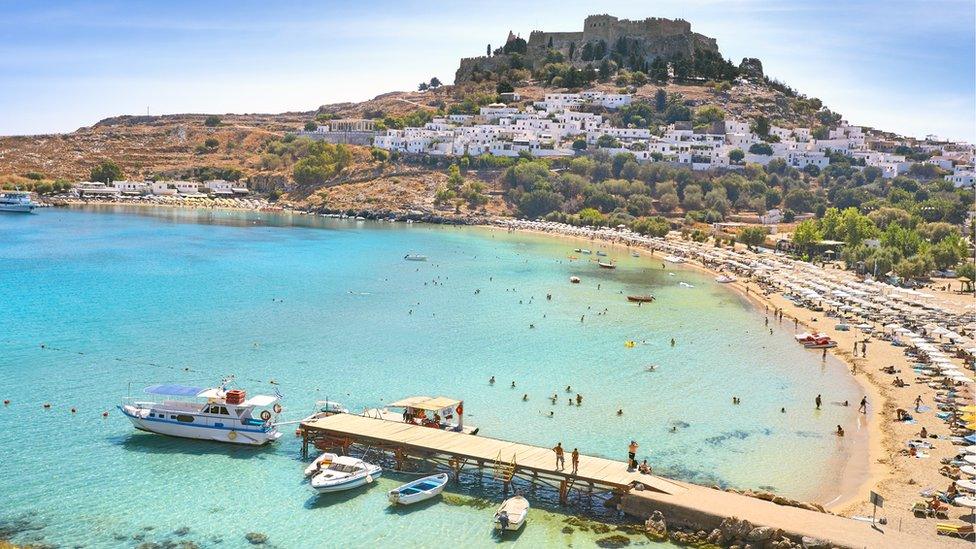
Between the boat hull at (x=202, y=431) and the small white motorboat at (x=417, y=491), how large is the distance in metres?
5.14

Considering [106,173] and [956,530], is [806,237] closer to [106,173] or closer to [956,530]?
[956,530]

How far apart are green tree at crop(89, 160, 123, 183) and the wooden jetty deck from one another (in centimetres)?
10895

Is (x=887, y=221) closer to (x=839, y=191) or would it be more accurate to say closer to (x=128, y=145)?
(x=839, y=191)

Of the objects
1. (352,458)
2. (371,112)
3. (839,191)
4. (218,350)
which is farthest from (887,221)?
(371,112)

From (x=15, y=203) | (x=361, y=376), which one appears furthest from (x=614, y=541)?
(x=15, y=203)

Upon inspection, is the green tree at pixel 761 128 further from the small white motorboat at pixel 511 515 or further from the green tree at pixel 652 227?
the small white motorboat at pixel 511 515

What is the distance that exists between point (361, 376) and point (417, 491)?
11601 millimetres

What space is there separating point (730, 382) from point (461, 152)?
85001mm

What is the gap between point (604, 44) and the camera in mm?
140500

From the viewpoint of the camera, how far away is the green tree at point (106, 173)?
12119cm

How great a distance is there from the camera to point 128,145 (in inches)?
5517

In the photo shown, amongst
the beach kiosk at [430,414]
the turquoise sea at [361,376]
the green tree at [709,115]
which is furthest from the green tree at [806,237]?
the beach kiosk at [430,414]

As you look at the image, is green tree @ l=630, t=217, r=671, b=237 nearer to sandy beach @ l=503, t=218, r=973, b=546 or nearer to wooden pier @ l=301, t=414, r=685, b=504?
sandy beach @ l=503, t=218, r=973, b=546

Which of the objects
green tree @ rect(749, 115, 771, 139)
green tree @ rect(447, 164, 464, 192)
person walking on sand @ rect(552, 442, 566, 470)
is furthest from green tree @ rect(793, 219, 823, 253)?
person walking on sand @ rect(552, 442, 566, 470)
